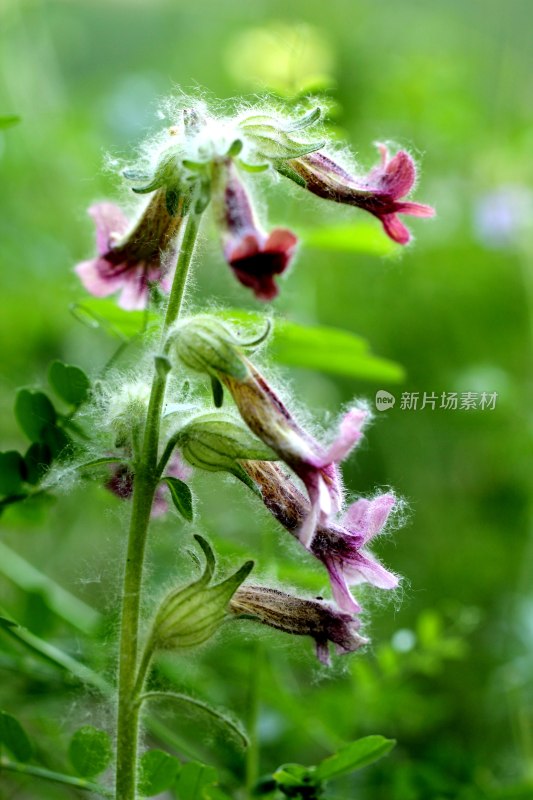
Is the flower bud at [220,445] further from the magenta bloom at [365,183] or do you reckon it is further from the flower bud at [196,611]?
the magenta bloom at [365,183]

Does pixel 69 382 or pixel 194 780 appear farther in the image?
pixel 69 382

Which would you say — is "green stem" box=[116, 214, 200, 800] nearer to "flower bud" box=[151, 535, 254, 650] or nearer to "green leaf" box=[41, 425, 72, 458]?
"flower bud" box=[151, 535, 254, 650]

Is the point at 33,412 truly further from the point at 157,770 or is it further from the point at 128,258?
the point at 157,770

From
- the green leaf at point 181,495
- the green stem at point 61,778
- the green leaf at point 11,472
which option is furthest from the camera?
the green leaf at point 11,472

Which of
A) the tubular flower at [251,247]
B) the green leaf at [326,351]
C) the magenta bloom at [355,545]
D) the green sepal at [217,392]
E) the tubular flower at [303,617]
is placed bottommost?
the tubular flower at [303,617]

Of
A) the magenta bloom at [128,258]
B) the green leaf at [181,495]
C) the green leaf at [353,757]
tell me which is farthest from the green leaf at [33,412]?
the green leaf at [353,757]

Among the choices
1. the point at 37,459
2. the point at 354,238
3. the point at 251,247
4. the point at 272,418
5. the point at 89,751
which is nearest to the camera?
the point at 251,247

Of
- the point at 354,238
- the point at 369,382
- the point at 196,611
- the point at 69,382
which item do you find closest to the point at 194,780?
the point at 196,611
